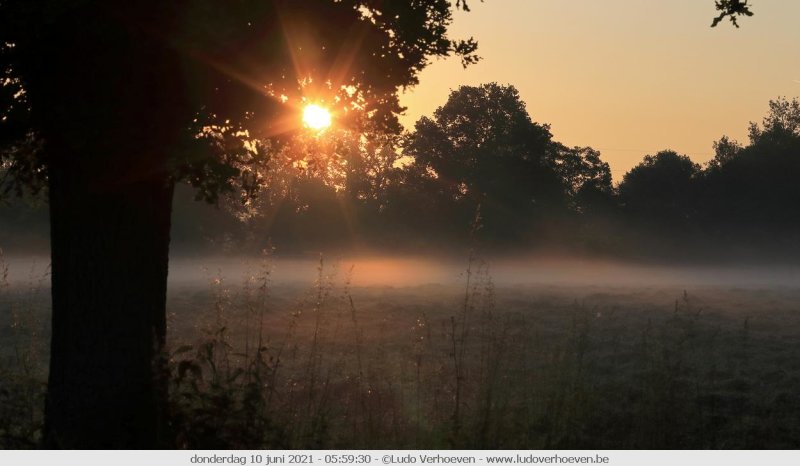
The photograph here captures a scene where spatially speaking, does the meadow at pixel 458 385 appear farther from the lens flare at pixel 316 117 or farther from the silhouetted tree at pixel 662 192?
the silhouetted tree at pixel 662 192

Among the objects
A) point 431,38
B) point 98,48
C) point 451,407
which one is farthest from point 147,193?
point 451,407

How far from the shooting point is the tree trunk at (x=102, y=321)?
8969 mm

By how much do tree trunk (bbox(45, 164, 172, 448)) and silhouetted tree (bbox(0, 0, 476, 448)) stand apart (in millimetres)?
13

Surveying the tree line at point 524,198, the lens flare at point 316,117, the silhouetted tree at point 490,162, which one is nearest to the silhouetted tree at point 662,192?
the tree line at point 524,198

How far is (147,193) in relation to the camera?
921 cm

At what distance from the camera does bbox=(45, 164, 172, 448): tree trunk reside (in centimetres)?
897

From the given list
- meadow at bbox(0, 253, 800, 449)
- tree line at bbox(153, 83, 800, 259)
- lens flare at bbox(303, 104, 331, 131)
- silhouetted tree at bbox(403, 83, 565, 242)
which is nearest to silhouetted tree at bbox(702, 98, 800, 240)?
tree line at bbox(153, 83, 800, 259)

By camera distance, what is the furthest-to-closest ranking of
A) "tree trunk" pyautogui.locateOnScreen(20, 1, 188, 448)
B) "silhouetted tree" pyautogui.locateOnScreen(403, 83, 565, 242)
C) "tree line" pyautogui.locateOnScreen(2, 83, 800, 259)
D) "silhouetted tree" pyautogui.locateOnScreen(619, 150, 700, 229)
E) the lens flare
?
"silhouetted tree" pyautogui.locateOnScreen(619, 150, 700, 229) → "silhouetted tree" pyautogui.locateOnScreen(403, 83, 565, 242) → "tree line" pyautogui.locateOnScreen(2, 83, 800, 259) → the lens flare → "tree trunk" pyautogui.locateOnScreen(20, 1, 188, 448)

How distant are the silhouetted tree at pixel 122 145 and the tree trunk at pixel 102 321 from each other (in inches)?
0.5

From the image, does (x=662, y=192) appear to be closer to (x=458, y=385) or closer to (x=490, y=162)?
(x=490, y=162)

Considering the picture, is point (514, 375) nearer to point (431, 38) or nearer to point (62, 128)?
point (431, 38)

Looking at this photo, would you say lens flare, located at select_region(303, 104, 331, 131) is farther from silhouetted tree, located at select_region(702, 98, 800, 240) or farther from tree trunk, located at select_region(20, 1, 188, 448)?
silhouetted tree, located at select_region(702, 98, 800, 240)

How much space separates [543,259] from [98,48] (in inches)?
2215

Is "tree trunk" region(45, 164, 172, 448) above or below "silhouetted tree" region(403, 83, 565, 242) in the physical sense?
below
